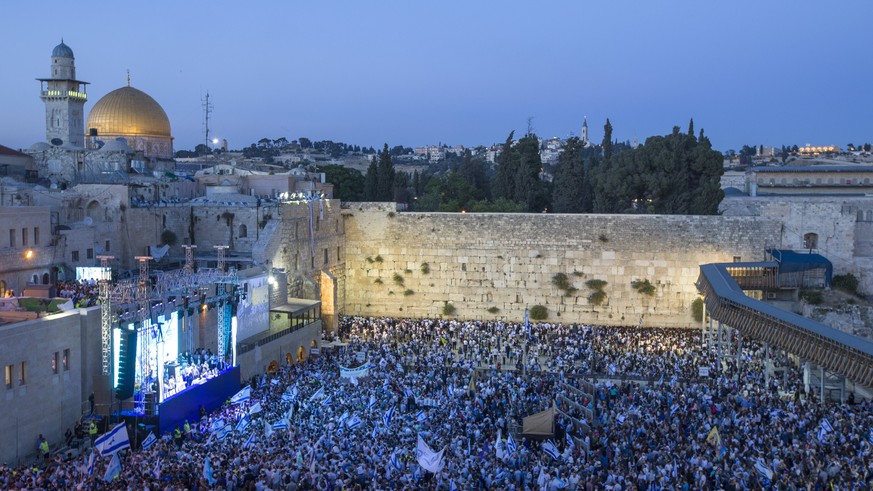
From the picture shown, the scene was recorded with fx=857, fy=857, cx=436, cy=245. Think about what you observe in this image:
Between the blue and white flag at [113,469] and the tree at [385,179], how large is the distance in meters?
30.8

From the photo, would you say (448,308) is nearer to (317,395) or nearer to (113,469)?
(317,395)

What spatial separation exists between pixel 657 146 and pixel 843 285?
30.1 feet

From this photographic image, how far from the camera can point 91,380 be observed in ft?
62.4

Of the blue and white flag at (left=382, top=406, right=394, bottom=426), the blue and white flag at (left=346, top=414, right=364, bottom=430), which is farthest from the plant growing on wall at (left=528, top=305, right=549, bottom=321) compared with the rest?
the blue and white flag at (left=346, top=414, right=364, bottom=430)

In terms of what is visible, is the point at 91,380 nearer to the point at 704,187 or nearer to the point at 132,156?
the point at 132,156

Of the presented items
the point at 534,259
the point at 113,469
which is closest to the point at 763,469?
the point at 113,469

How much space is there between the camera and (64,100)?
42.3m

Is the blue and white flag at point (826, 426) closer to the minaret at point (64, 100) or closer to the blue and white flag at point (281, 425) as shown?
the blue and white flag at point (281, 425)

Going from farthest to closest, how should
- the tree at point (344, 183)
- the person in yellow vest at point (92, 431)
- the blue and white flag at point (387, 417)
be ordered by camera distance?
the tree at point (344, 183) < the person in yellow vest at point (92, 431) < the blue and white flag at point (387, 417)

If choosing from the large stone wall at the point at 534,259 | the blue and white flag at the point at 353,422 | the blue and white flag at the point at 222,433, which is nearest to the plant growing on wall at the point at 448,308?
the large stone wall at the point at 534,259

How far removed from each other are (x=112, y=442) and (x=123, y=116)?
28069mm

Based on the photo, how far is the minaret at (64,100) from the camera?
4192cm

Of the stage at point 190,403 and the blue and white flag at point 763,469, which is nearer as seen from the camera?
the blue and white flag at point 763,469

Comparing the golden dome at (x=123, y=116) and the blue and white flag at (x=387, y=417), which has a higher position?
the golden dome at (x=123, y=116)
